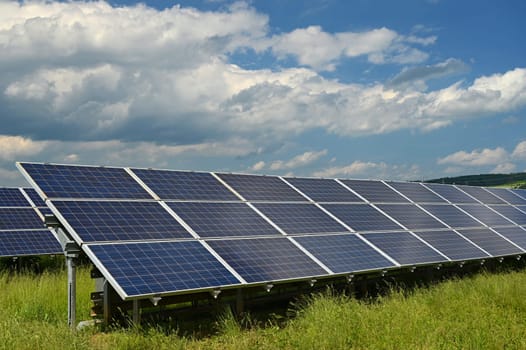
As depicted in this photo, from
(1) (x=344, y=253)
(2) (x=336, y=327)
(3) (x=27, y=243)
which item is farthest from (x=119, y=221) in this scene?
(3) (x=27, y=243)

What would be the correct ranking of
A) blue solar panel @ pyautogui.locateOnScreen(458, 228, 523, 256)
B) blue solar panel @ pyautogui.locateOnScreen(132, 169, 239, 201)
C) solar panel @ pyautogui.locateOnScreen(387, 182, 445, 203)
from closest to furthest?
blue solar panel @ pyautogui.locateOnScreen(132, 169, 239, 201), blue solar panel @ pyautogui.locateOnScreen(458, 228, 523, 256), solar panel @ pyautogui.locateOnScreen(387, 182, 445, 203)

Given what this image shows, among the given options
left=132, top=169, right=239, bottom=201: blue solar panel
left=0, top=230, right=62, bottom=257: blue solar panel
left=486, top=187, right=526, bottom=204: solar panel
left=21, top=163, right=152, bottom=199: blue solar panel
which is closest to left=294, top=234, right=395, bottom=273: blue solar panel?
left=132, top=169, right=239, bottom=201: blue solar panel

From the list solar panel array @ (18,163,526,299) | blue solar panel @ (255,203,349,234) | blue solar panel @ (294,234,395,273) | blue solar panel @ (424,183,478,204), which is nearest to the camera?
solar panel array @ (18,163,526,299)

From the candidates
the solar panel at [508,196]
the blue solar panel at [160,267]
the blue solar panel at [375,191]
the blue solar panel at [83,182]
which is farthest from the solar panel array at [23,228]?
the solar panel at [508,196]

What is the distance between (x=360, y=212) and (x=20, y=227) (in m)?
15.9

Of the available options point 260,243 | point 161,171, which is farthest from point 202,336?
point 161,171

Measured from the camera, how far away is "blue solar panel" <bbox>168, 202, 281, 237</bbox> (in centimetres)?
1545

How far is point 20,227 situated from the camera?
26266mm

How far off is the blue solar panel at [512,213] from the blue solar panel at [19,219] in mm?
23070

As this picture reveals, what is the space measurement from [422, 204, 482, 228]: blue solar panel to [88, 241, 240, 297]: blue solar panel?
13.5 m

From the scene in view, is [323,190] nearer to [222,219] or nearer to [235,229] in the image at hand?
[222,219]

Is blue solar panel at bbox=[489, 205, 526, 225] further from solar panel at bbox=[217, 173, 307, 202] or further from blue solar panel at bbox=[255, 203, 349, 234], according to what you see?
solar panel at bbox=[217, 173, 307, 202]

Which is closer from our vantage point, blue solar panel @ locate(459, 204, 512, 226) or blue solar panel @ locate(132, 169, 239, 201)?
blue solar panel @ locate(132, 169, 239, 201)

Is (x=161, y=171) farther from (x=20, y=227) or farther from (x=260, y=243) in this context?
(x=20, y=227)
